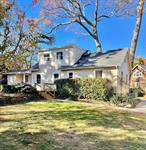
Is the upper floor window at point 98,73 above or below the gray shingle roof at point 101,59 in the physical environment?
below

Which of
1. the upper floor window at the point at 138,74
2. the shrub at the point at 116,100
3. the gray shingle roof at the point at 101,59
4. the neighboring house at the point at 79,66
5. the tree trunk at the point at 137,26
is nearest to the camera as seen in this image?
the shrub at the point at 116,100

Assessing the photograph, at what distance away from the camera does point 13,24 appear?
1364cm

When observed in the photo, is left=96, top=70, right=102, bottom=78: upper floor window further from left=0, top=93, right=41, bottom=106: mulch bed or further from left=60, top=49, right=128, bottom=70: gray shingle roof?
left=0, top=93, right=41, bottom=106: mulch bed

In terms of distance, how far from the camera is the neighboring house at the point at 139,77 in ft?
116

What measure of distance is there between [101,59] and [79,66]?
8.02 ft

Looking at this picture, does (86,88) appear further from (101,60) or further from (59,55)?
(59,55)

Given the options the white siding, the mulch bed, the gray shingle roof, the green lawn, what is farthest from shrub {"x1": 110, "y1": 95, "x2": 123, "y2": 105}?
the white siding

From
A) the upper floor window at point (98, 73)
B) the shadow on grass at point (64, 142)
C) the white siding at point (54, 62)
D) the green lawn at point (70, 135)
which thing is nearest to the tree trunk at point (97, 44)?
the white siding at point (54, 62)

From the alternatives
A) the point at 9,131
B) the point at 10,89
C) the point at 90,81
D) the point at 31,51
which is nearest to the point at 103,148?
the point at 9,131

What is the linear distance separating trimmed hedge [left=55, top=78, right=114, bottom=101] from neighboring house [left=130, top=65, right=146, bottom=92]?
52.6 ft

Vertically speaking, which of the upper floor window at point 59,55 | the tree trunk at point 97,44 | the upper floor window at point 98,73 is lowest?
the upper floor window at point 98,73

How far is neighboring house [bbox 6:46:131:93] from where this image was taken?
74.9 feet

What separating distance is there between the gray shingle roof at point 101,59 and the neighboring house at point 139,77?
11340 mm

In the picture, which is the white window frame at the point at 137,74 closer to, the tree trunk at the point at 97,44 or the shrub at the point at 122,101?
the tree trunk at the point at 97,44
